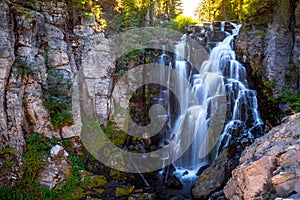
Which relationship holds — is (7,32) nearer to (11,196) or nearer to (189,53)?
(11,196)

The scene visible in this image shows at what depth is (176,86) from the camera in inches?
507

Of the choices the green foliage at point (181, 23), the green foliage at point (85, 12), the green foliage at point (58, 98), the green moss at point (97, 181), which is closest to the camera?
the green moss at point (97, 181)

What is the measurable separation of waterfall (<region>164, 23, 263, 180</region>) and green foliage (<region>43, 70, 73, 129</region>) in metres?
5.28

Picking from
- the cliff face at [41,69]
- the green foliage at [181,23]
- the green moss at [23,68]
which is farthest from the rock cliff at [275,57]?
the green moss at [23,68]

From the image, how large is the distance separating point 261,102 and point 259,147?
614 cm

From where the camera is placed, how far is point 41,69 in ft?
32.6

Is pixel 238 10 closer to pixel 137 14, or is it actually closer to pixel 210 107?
pixel 137 14

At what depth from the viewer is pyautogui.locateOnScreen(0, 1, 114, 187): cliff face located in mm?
8719

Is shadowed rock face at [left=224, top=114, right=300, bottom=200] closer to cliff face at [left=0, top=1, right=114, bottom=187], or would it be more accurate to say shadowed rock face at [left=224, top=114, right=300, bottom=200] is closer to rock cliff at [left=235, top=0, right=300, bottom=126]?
rock cliff at [left=235, top=0, right=300, bottom=126]

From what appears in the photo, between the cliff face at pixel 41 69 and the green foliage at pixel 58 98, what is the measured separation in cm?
4

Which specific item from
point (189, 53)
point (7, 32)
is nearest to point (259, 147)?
point (189, 53)

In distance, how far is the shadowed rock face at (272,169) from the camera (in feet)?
14.6

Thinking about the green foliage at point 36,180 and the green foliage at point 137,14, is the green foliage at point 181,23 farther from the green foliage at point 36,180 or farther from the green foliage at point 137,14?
the green foliage at point 36,180

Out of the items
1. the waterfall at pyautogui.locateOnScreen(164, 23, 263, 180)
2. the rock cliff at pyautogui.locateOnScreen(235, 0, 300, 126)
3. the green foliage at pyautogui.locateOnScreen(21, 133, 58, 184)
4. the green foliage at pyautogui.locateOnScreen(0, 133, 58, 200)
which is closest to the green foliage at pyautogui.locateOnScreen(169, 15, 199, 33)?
the waterfall at pyautogui.locateOnScreen(164, 23, 263, 180)
